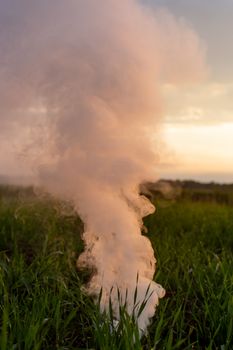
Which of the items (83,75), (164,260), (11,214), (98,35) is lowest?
(164,260)

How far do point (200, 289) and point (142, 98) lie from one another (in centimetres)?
129

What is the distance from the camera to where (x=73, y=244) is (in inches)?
229

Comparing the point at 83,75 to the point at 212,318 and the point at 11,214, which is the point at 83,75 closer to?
the point at 212,318

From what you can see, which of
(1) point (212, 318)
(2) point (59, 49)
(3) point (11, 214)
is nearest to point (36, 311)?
(1) point (212, 318)

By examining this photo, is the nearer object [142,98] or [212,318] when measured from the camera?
[212,318]

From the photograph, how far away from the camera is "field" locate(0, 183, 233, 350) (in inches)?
117

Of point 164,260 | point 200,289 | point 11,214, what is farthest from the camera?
point 11,214

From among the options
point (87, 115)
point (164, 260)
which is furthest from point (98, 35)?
point (164, 260)

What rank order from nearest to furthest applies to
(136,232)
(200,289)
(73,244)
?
(136,232)
(200,289)
(73,244)

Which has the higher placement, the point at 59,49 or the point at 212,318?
the point at 59,49

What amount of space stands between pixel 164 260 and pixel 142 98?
5.72 feet

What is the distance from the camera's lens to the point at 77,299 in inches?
147

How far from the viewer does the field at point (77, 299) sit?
2.97 m

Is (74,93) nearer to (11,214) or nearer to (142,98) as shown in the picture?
(142,98)
